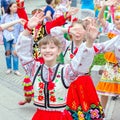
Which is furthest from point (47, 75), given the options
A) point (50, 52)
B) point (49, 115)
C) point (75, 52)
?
point (75, 52)

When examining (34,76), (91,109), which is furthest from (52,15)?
(34,76)

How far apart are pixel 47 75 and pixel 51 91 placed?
0.48 ft

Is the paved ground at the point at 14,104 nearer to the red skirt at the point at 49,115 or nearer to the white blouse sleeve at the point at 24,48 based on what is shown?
the red skirt at the point at 49,115

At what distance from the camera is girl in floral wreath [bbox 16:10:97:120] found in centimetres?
351

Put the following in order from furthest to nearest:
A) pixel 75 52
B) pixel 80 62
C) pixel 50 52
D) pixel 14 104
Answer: pixel 14 104 → pixel 75 52 → pixel 50 52 → pixel 80 62

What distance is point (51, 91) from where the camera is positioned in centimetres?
357

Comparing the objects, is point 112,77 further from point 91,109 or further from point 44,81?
point 44,81

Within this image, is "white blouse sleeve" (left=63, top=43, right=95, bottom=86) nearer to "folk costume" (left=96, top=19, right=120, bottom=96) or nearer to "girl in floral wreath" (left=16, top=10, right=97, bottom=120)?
"girl in floral wreath" (left=16, top=10, right=97, bottom=120)

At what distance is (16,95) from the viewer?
653 centimetres

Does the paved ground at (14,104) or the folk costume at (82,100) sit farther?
the paved ground at (14,104)

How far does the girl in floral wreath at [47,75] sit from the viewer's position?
138 inches

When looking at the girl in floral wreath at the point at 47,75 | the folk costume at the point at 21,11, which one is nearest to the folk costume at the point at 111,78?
the folk costume at the point at 21,11

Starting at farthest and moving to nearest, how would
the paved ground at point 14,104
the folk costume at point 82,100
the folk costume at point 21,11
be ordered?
the paved ground at point 14,104 → the folk costume at point 21,11 → the folk costume at point 82,100

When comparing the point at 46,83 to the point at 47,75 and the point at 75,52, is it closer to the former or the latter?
the point at 47,75
